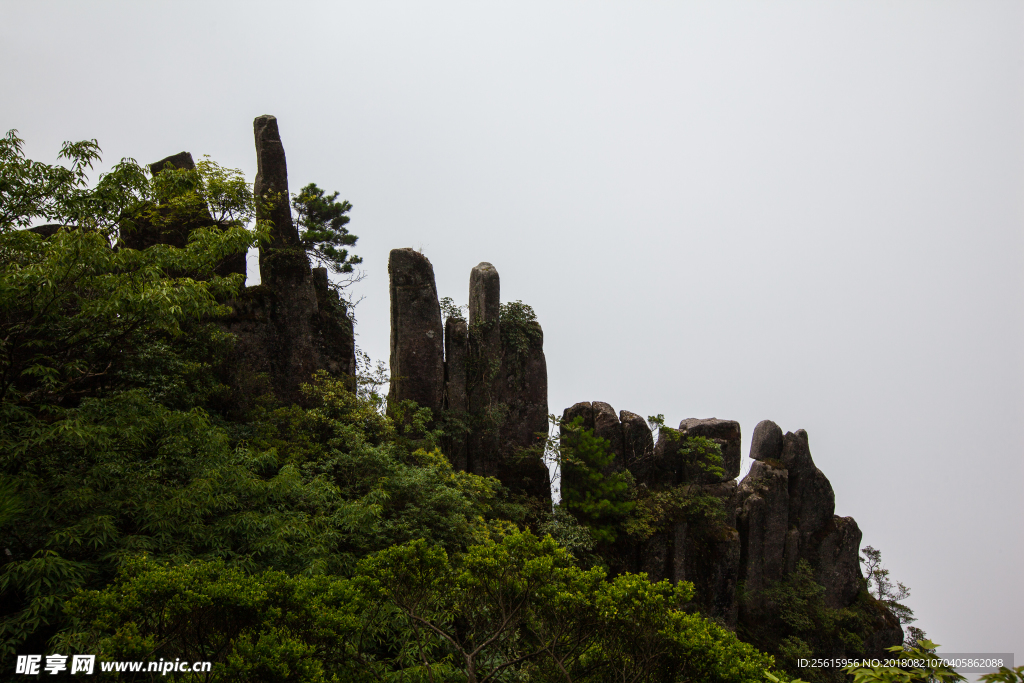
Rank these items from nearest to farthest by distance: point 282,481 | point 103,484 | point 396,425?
point 103,484, point 282,481, point 396,425

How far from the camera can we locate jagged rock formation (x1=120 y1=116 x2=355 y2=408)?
14.9 meters

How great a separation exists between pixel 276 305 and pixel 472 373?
6345mm

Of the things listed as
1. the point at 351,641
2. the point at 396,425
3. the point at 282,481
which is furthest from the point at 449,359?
→ the point at 351,641

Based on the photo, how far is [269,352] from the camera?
51.2 feet

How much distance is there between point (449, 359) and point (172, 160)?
1111cm

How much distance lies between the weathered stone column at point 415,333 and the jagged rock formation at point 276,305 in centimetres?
190

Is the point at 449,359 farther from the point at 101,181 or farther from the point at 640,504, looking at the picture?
the point at 101,181

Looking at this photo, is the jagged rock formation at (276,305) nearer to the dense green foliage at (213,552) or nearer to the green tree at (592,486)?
the dense green foliage at (213,552)

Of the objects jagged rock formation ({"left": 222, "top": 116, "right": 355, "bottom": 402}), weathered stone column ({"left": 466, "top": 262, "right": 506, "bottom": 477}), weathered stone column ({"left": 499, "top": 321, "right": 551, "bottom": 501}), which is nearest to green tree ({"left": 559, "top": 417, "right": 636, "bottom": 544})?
weathered stone column ({"left": 499, "top": 321, "right": 551, "bottom": 501})

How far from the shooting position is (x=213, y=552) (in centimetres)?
664

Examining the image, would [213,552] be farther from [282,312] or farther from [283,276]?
[283,276]

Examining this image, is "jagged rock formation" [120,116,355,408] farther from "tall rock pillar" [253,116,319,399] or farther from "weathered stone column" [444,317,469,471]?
"weathered stone column" [444,317,469,471]

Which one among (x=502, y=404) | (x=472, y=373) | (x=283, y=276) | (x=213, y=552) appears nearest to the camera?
(x=213, y=552)

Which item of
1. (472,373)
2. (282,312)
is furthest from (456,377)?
(282,312)
